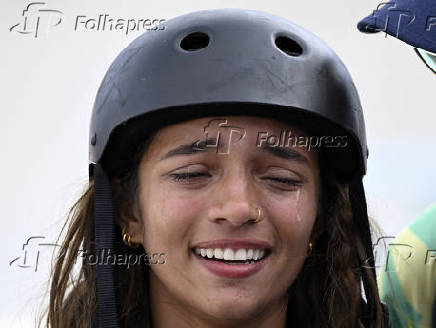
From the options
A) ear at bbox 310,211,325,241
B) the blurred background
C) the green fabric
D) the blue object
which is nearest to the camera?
the blue object

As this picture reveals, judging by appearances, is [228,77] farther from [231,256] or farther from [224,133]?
[231,256]

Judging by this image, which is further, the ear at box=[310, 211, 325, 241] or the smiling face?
the ear at box=[310, 211, 325, 241]

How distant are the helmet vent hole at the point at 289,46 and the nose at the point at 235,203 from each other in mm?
311

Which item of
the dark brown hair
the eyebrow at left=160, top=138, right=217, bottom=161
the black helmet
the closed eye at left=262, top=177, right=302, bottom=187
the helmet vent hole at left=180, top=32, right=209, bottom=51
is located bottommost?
the dark brown hair

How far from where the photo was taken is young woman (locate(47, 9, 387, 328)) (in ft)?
4.71

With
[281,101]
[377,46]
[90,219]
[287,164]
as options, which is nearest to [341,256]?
[287,164]

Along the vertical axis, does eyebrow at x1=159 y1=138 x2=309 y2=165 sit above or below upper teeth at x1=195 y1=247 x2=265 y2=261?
above

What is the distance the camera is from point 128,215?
161 centimetres

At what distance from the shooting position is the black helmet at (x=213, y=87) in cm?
145

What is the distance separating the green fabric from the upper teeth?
0.53 metres

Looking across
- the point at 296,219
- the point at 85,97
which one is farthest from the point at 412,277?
the point at 85,97

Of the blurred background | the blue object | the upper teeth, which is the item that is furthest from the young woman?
the blurred background

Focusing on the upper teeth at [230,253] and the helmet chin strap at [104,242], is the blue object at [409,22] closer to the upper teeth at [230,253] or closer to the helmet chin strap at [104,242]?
the upper teeth at [230,253]

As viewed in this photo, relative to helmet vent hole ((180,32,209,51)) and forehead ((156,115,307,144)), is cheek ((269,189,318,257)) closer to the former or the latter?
forehead ((156,115,307,144))
